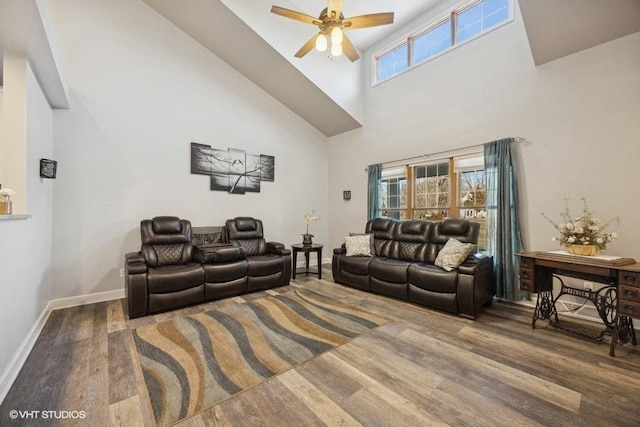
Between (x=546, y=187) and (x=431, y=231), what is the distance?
58.2 inches

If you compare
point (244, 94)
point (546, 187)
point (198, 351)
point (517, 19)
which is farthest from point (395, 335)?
point (244, 94)

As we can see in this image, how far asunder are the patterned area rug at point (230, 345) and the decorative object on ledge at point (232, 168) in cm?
227

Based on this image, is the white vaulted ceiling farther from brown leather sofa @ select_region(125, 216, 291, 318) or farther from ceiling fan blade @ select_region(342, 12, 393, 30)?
brown leather sofa @ select_region(125, 216, 291, 318)

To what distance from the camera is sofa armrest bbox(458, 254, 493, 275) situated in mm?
2979

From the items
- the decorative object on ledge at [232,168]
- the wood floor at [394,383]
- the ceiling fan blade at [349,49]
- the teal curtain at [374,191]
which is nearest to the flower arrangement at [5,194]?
the wood floor at [394,383]

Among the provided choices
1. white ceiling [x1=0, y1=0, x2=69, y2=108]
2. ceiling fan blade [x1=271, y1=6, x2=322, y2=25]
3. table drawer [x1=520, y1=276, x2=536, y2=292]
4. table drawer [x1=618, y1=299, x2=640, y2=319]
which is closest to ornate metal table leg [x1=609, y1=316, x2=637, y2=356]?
table drawer [x1=618, y1=299, x2=640, y2=319]

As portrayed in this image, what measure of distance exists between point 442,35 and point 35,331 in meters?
6.61

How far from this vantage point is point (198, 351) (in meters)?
2.26

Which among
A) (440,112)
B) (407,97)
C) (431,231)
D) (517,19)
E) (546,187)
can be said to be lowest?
(431,231)

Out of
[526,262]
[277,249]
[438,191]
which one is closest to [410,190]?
[438,191]

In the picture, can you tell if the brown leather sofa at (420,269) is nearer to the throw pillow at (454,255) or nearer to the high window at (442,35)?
the throw pillow at (454,255)

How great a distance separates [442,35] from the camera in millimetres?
4355

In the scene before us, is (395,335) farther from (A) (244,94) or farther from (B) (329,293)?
(A) (244,94)

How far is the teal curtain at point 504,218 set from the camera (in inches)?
134
